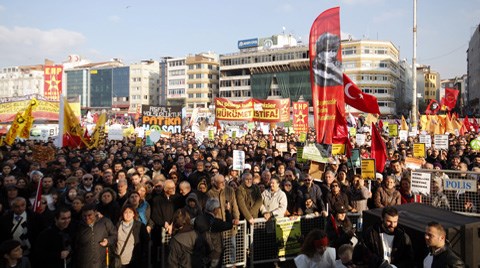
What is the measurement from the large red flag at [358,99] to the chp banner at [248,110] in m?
12.3

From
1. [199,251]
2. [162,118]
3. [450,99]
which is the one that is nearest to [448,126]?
[450,99]

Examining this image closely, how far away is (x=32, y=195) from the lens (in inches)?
310

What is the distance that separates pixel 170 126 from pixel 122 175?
1454 centimetres

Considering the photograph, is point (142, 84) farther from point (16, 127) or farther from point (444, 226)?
point (444, 226)

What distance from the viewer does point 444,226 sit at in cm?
520

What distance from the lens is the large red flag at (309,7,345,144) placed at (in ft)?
30.8

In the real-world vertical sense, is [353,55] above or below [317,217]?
above

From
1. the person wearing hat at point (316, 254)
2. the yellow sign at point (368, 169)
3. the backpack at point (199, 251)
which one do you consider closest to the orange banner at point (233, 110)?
the yellow sign at point (368, 169)

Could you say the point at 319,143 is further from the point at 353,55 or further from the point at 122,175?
the point at 353,55

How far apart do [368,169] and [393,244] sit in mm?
4446

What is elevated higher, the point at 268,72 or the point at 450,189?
the point at 268,72


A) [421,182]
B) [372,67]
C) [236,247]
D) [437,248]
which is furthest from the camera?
[372,67]

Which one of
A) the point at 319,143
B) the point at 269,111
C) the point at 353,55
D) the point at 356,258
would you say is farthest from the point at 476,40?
the point at 356,258

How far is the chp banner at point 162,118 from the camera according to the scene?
23312 millimetres
